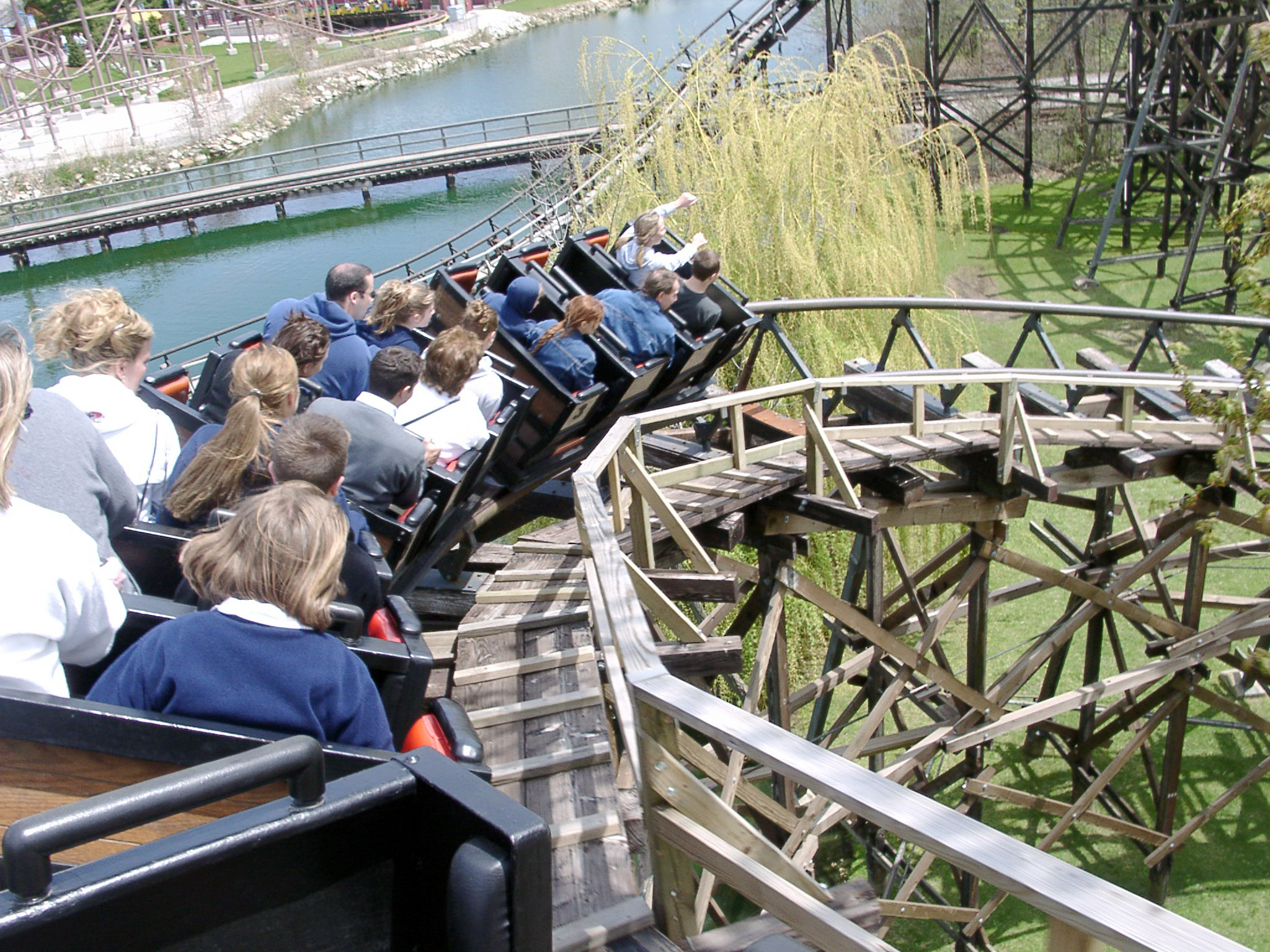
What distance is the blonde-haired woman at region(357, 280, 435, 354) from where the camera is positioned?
526 centimetres

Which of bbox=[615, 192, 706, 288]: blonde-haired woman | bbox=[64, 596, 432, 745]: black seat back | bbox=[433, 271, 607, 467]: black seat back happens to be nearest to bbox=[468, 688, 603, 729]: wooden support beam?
bbox=[64, 596, 432, 745]: black seat back

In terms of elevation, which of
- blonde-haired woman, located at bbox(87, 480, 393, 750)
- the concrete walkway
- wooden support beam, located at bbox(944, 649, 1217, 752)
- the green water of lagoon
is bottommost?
wooden support beam, located at bbox(944, 649, 1217, 752)

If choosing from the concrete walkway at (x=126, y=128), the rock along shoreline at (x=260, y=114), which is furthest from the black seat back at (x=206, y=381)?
the concrete walkway at (x=126, y=128)

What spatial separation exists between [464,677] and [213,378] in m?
2.00

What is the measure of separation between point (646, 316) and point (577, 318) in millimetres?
704

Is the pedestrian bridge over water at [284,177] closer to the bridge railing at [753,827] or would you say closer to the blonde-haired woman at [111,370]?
the blonde-haired woman at [111,370]

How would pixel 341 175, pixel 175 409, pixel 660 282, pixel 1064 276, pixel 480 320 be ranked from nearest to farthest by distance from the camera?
pixel 175 409
pixel 480 320
pixel 660 282
pixel 1064 276
pixel 341 175

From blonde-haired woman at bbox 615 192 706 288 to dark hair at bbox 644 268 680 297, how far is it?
1.04ft

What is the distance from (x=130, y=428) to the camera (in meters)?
3.53

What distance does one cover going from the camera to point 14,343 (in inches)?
104

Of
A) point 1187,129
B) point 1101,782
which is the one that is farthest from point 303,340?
point 1187,129

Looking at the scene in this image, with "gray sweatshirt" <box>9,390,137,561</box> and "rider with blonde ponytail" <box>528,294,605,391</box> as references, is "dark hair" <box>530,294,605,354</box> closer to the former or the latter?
"rider with blonde ponytail" <box>528,294,605,391</box>

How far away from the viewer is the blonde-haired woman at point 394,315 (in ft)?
17.3

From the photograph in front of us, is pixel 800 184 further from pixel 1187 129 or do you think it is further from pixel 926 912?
pixel 1187 129
